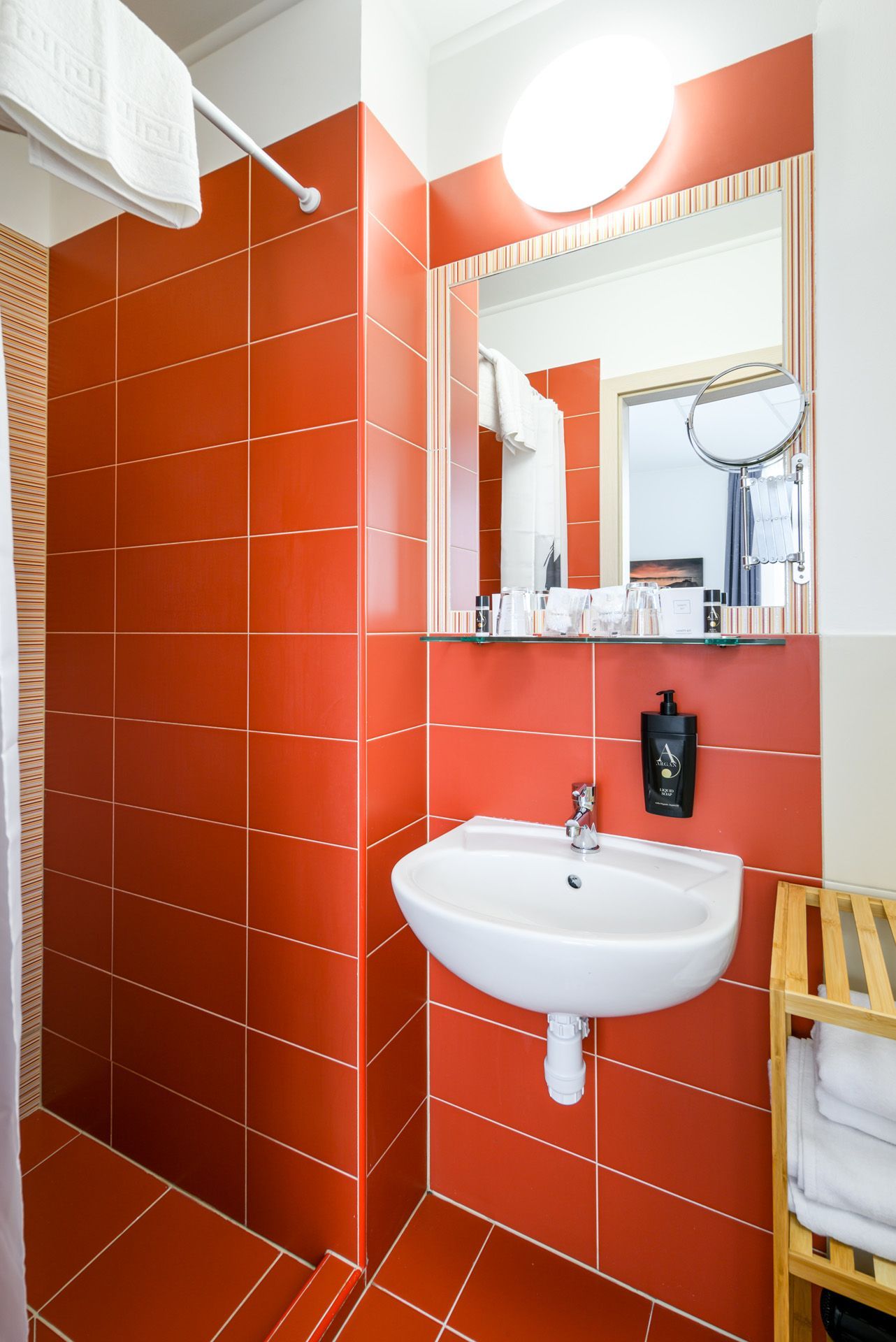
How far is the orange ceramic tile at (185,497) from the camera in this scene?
1.37 m

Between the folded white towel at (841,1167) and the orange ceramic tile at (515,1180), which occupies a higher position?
the folded white towel at (841,1167)

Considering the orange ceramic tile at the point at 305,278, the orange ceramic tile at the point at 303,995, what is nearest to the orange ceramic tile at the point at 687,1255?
the orange ceramic tile at the point at 303,995

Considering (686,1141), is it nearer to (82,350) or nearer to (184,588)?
(184,588)

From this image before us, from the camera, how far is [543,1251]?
4.39 ft

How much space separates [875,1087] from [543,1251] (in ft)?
2.97

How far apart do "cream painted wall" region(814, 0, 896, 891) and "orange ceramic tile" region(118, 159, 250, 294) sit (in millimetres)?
1084

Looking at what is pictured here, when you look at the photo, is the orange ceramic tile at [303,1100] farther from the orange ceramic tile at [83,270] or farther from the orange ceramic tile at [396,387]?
the orange ceramic tile at [83,270]

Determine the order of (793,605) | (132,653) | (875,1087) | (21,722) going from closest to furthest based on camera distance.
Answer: (875,1087), (793,605), (132,653), (21,722)

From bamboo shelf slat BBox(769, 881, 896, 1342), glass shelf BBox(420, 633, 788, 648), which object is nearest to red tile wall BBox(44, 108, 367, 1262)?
glass shelf BBox(420, 633, 788, 648)

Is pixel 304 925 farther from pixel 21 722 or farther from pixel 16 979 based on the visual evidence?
pixel 21 722

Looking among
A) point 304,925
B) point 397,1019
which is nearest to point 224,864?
point 304,925

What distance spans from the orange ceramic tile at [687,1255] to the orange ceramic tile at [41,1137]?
131cm

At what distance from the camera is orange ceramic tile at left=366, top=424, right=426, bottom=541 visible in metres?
1.24

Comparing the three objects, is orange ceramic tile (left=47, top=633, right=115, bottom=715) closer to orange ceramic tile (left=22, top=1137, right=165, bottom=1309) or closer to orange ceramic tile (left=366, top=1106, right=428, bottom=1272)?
orange ceramic tile (left=22, top=1137, right=165, bottom=1309)
